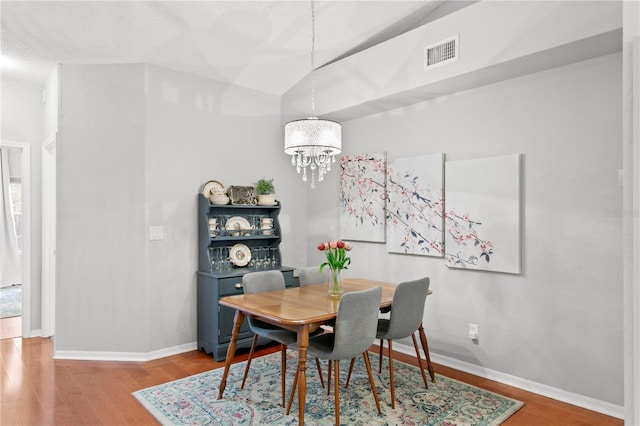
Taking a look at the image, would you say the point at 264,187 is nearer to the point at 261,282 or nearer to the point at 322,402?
the point at 261,282

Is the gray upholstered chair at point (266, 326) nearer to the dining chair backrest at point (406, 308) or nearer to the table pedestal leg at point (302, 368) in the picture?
the table pedestal leg at point (302, 368)

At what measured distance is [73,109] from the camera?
386 cm

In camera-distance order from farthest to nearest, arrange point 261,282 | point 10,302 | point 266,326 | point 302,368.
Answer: point 10,302 → point 261,282 → point 266,326 → point 302,368

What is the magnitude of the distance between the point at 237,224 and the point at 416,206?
1886 millimetres

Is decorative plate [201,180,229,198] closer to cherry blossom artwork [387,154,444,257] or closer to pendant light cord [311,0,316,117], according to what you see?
pendant light cord [311,0,316,117]

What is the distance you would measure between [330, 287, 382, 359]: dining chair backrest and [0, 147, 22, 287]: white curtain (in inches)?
293

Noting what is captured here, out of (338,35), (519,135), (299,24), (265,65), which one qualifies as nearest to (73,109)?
(265,65)

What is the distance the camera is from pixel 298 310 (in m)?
2.66

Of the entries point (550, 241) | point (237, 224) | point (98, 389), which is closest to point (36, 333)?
point (98, 389)

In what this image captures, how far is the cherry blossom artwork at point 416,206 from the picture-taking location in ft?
12.3

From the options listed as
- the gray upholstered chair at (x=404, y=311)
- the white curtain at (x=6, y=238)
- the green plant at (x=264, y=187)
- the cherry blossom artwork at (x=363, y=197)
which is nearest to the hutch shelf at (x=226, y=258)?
the green plant at (x=264, y=187)

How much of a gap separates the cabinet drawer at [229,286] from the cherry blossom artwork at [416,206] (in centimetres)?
153

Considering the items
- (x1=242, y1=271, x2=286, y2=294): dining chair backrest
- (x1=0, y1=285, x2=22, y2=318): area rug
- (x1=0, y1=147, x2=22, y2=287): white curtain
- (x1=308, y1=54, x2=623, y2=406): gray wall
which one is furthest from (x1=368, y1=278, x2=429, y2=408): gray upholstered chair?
(x1=0, y1=147, x2=22, y2=287): white curtain

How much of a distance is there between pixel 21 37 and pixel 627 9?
13.6 feet
